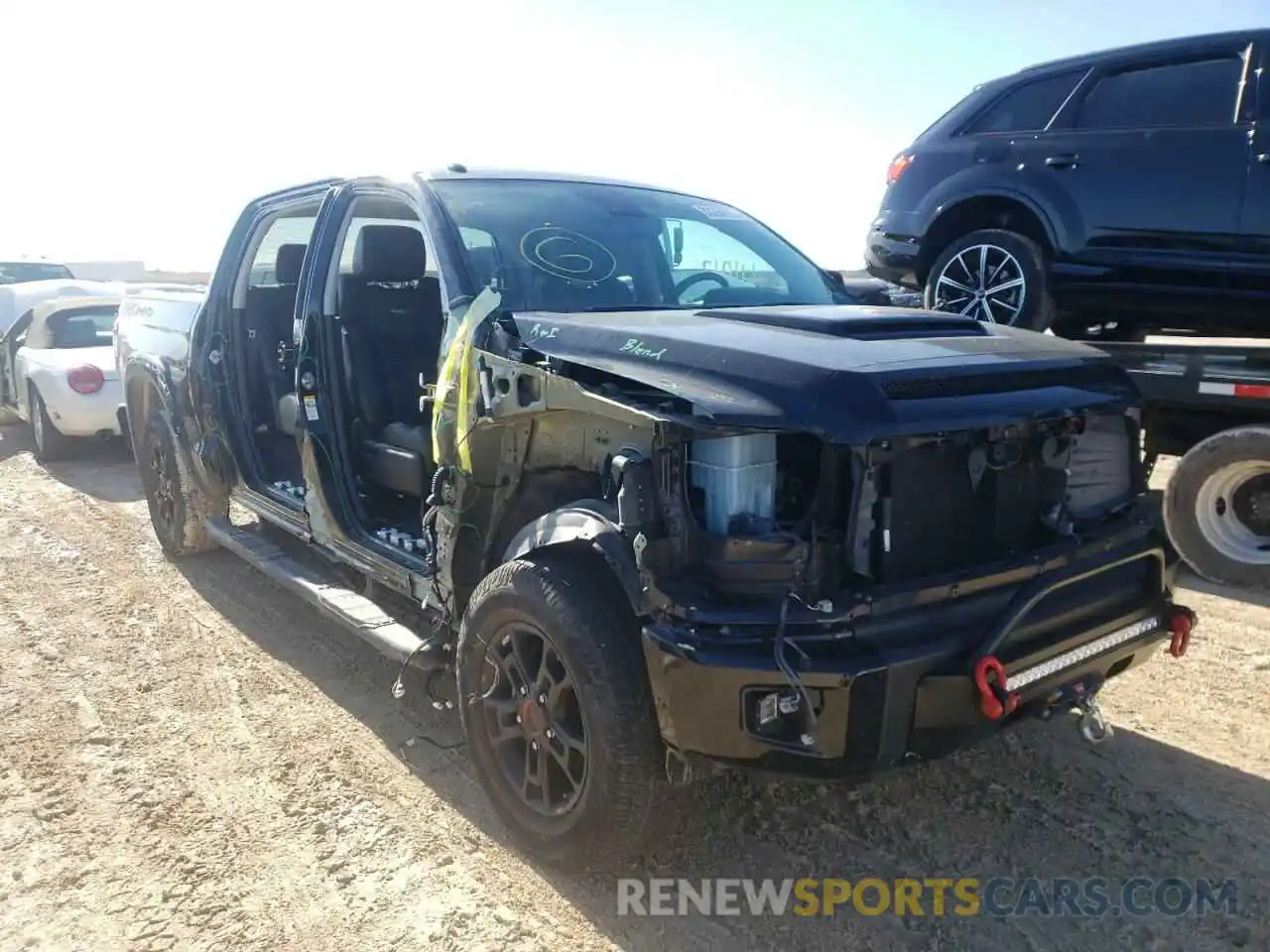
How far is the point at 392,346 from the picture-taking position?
4.58 metres

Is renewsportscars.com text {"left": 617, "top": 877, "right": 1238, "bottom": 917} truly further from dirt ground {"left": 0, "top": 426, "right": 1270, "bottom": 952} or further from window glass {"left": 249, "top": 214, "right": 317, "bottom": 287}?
window glass {"left": 249, "top": 214, "right": 317, "bottom": 287}

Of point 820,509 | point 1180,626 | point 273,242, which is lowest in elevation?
point 1180,626

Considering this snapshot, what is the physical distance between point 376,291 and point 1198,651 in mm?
4117

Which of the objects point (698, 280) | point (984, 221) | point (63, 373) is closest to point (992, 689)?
point (698, 280)

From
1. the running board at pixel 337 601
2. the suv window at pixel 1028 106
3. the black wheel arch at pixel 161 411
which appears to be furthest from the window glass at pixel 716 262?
the black wheel arch at pixel 161 411

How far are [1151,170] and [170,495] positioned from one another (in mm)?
5807

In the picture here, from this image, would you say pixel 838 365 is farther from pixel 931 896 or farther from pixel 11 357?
pixel 11 357

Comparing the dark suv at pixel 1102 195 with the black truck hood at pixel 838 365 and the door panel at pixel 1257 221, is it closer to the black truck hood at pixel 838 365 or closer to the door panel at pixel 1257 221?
the door panel at pixel 1257 221

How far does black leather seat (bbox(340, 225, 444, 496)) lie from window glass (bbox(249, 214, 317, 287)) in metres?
0.95

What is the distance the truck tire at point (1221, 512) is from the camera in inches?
207

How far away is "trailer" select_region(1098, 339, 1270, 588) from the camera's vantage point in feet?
16.4

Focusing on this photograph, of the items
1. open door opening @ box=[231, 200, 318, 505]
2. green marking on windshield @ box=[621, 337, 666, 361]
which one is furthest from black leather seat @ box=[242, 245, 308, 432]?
green marking on windshield @ box=[621, 337, 666, 361]

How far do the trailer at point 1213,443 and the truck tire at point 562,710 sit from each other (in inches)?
139

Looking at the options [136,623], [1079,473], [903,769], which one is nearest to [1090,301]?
[1079,473]
